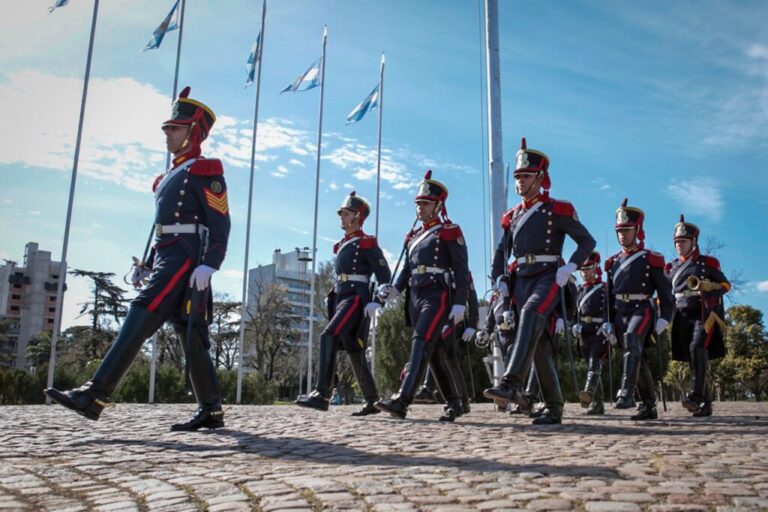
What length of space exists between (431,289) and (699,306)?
3.78 metres

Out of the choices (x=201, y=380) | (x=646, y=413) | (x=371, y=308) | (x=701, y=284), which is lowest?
(x=646, y=413)

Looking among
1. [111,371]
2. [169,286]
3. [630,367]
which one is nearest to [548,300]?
[630,367]

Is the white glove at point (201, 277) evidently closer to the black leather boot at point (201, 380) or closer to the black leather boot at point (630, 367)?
the black leather boot at point (201, 380)

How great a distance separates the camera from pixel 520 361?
6.30 metres

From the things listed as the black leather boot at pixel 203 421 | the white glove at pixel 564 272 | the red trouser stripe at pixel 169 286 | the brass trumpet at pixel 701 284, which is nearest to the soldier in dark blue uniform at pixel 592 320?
the brass trumpet at pixel 701 284

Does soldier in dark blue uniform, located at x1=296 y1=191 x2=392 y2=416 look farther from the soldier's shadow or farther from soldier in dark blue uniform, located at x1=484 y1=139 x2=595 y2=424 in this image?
the soldier's shadow

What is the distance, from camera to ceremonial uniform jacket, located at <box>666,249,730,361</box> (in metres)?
9.20

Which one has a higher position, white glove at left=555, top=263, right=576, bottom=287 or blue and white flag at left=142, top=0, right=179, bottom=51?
blue and white flag at left=142, top=0, right=179, bottom=51

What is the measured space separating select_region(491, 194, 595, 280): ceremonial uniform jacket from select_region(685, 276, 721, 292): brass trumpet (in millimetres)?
3131

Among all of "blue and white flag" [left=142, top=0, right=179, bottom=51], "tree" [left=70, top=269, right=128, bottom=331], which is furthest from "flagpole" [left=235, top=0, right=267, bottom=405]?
"tree" [left=70, top=269, right=128, bottom=331]

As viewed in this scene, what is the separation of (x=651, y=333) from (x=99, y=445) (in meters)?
6.33

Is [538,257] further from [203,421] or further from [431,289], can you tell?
[203,421]

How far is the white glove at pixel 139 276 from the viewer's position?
638 cm

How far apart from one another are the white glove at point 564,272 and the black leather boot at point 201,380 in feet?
9.97
